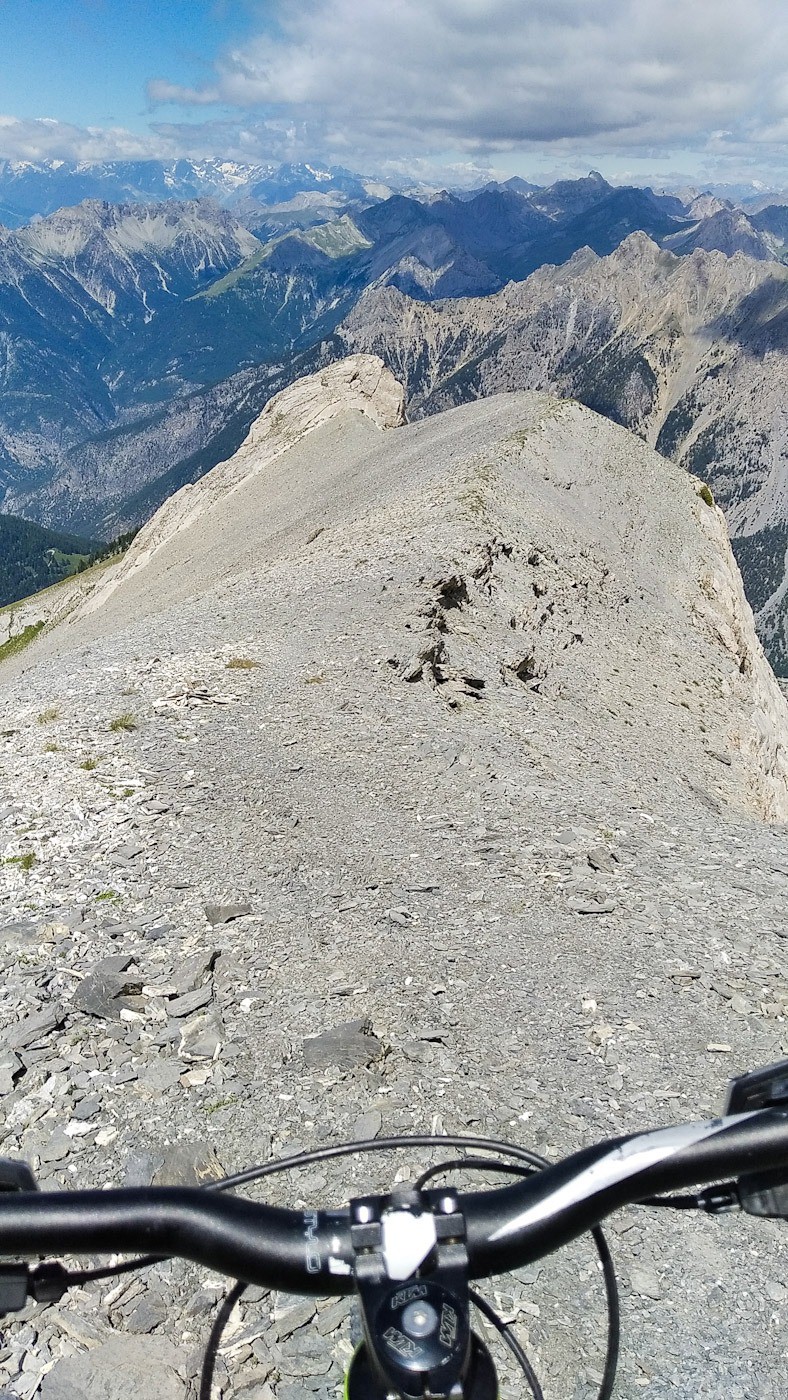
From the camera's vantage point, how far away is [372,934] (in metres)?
12.2

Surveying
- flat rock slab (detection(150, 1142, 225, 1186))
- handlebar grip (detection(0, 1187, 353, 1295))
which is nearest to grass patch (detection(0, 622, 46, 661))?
flat rock slab (detection(150, 1142, 225, 1186))

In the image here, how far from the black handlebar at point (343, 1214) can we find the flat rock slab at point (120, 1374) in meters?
4.94

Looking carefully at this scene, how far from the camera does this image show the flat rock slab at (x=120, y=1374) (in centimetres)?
596

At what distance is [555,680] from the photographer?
27.4 m

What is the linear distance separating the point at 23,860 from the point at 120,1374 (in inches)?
369

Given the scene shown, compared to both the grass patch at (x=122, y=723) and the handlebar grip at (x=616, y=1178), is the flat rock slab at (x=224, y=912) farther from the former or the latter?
the handlebar grip at (x=616, y=1178)

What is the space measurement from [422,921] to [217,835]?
14.5 ft

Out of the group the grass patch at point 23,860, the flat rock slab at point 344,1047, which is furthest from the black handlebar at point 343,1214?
Result: the grass patch at point 23,860

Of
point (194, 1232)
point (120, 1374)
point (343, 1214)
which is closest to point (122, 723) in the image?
point (120, 1374)

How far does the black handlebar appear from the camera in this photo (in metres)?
2.41

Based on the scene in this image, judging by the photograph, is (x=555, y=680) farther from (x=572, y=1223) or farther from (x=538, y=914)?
(x=572, y=1223)

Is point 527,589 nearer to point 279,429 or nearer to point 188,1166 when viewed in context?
point 188,1166

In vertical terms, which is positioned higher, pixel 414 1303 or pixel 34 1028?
pixel 414 1303

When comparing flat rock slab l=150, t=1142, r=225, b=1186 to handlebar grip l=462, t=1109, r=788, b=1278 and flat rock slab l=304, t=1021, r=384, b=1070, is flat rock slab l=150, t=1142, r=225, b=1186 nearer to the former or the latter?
flat rock slab l=304, t=1021, r=384, b=1070
